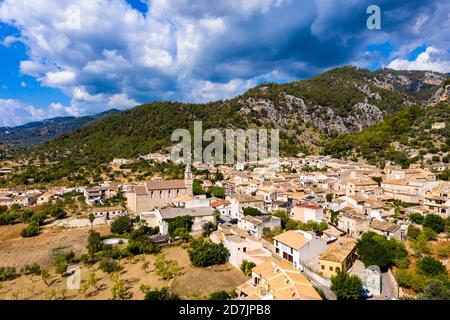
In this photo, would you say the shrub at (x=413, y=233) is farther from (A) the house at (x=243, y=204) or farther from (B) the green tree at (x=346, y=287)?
(A) the house at (x=243, y=204)

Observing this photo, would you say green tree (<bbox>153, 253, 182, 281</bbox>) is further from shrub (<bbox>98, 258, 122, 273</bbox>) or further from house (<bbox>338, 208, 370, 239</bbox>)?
house (<bbox>338, 208, 370, 239</bbox>)

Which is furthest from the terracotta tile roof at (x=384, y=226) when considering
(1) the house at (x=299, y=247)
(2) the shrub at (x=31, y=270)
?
(2) the shrub at (x=31, y=270)

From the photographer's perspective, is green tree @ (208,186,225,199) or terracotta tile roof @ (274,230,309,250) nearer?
terracotta tile roof @ (274,230,309,250)

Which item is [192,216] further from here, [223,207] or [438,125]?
[438,125]

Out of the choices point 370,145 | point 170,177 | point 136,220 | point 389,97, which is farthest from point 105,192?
point 389,97

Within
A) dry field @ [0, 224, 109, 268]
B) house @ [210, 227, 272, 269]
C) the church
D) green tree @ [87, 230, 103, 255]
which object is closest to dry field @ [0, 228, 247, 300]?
dry field @ [0, 224, 109, 268]

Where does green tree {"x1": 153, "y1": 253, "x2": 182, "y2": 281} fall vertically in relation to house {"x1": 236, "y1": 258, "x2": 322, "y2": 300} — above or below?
below
